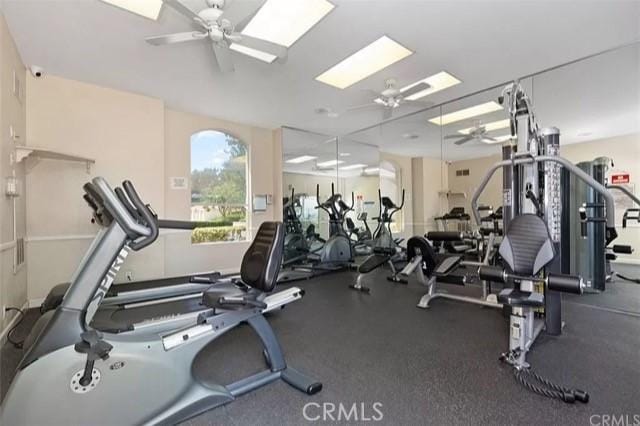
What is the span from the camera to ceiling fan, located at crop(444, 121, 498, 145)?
4852mm

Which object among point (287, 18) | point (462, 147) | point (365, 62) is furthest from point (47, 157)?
point (462, 147)

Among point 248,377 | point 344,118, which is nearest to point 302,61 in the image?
point 344,118

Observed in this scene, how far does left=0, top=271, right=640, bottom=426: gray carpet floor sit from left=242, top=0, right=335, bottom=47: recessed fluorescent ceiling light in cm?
301

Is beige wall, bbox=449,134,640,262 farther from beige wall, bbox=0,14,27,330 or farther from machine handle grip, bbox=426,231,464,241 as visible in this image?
beige wall, bbox=0,14,27,330

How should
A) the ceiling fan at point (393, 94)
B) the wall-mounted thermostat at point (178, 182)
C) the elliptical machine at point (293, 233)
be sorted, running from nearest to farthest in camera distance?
the ceiling fan at point (393, 94) < the wall-mounted thermostat at point (178, 182) < the elliptical machine at point (293, 233)

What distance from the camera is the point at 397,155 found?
6.66m

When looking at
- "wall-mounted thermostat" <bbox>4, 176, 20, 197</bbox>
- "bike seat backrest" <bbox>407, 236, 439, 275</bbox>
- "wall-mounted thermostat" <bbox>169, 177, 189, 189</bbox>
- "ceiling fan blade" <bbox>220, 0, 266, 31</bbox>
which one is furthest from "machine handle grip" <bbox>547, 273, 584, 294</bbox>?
"wall-mounted thermostat" <bbox>169, 177, 189, 189</bbox>

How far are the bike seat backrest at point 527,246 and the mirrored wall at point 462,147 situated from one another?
1.09m

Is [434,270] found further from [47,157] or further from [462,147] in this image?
[47,157]

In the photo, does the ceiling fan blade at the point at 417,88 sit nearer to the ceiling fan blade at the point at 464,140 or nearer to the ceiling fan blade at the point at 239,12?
the ceiling fan blade at the point at 464,140

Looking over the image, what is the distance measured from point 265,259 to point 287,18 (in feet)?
7.88

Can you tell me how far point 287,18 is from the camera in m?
2.95

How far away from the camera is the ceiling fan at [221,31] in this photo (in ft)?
8.20

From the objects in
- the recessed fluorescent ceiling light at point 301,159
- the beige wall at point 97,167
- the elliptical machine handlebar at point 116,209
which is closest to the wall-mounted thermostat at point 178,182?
the beige wall at point 97,167
